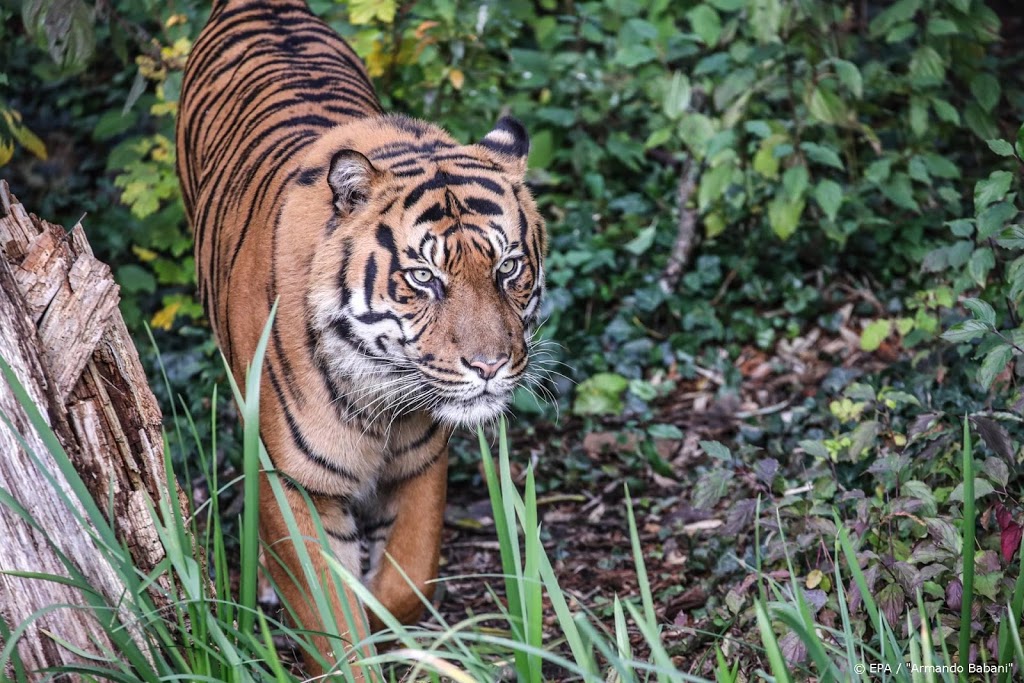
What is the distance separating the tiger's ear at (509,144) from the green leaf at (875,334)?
2.02 meters

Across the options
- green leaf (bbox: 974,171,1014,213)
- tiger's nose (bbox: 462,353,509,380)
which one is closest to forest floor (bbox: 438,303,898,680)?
tiger's nose (bbox: 462,353,509,380)

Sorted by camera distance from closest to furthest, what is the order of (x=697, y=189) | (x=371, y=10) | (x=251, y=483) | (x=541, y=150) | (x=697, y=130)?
(x=251, y=483) < (x=371, y=10) < (x=697, y=130) < (x=697, y=189) < (x=541, y=150)

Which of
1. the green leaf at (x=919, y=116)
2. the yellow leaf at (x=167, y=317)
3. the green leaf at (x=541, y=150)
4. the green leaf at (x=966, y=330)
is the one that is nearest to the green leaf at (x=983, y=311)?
the green leaf at (x=966, y=330)

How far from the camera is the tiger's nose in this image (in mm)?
2758

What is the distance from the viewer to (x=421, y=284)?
282 cm

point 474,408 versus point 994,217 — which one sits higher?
point 994,217

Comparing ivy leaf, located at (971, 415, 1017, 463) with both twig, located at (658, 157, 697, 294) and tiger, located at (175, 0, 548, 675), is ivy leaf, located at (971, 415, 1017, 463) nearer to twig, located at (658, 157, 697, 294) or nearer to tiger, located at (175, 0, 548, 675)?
tiger, located at (175, 0, 548, 675)

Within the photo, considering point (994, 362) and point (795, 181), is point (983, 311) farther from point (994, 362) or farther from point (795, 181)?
point (795, 181)

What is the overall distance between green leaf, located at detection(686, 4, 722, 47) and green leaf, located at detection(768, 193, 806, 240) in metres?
0.73

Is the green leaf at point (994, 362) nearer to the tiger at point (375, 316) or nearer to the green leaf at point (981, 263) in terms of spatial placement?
the green leaf at point (981, 263)

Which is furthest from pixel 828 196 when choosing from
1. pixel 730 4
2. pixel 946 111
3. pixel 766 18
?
pixel 730 4

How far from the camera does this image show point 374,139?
3.19 metres

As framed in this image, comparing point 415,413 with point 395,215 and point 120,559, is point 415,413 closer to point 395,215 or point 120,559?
point 395,215

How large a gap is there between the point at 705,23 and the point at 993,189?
2.17m
